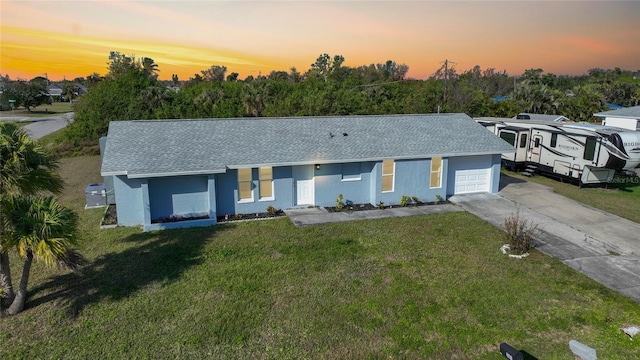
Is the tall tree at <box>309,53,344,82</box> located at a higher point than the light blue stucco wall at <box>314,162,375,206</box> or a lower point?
higher

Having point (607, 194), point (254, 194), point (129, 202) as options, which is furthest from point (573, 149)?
point (129, 202)

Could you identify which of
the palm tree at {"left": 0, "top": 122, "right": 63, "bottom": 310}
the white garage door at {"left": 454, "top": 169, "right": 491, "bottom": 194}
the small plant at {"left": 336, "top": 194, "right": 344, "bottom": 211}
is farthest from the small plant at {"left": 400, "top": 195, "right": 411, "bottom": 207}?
the palm tree at {"left": 0, "top": 122, "right": 63, "bottom": 310}

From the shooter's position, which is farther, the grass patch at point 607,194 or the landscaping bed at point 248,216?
the grass patch at point 607,194

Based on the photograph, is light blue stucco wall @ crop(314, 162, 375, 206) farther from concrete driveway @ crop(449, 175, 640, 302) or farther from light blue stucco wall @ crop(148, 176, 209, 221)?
light blue stucco wall @ crop(148, 176, 209, 221)

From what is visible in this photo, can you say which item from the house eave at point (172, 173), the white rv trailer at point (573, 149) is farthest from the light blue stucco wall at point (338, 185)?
the white rv trailer at point (573, 149)

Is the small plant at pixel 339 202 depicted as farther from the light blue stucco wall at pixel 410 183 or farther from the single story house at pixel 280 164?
the light blue stucco wall at pixel 410 183

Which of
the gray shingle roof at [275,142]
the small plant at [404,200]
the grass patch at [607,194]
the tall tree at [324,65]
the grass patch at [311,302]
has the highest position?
the tall tree at [324,65]

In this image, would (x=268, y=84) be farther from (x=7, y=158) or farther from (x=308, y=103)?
(x=7, y=158)

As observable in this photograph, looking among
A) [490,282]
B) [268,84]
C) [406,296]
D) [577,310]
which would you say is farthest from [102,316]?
[268,84]
